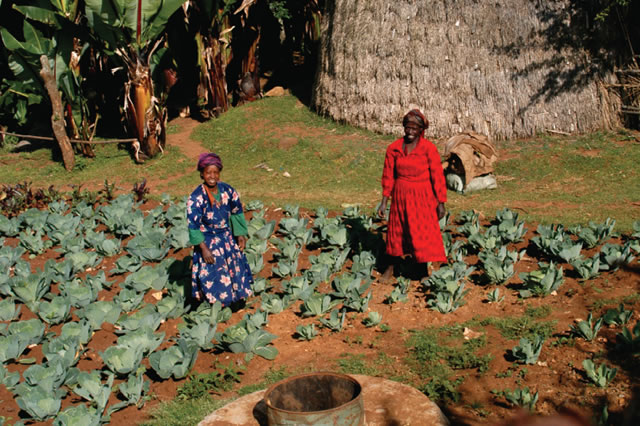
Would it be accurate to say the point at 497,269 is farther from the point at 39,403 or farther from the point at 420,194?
the point at 39,403

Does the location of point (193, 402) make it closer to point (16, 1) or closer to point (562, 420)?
point (562, 420)

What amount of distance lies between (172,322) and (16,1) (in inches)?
506

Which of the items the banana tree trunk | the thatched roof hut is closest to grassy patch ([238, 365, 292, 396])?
the thatched roof hut

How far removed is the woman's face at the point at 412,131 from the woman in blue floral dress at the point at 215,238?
65.7 inches

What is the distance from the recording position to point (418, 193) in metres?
5.97

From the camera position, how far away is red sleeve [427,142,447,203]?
5.91m

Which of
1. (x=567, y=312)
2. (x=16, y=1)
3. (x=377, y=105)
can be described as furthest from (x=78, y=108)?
(x=567, y=312)

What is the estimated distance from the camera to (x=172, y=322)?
19.1 feet

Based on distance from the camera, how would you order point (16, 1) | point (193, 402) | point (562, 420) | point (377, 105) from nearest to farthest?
point (562, 420), point (193, 402), point (377, 105), point (16, 1)

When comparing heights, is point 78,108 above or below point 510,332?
above

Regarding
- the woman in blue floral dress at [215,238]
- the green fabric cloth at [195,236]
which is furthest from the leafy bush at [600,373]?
the green fabric cloth at [195,236]

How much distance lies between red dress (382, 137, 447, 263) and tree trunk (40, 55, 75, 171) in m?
8.60

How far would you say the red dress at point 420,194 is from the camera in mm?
5926

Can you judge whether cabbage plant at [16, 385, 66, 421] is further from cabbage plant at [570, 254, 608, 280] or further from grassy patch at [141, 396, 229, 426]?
cabbage plant at [570, 254, 608, 280]
